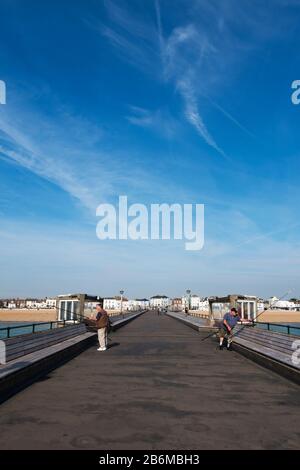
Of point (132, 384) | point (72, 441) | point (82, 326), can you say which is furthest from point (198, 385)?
point (82, 326)

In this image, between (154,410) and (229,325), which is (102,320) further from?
(154,410)

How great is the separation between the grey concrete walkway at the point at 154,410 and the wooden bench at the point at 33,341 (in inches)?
42.2

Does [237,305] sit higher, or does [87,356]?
[237,305]

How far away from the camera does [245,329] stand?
60.1 ft

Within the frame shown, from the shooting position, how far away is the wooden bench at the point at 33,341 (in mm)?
10225

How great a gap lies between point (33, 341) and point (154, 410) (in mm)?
6175

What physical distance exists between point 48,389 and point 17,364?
1244 mm

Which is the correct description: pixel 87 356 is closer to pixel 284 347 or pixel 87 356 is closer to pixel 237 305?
pixel 284 347

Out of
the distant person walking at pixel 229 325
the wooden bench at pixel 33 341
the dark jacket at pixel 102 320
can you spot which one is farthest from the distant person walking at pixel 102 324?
the distant person walking at pixel 229 325

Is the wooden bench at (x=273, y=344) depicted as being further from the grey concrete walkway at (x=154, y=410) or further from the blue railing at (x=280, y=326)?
the grey concrete walkway at (x=154, y=410)

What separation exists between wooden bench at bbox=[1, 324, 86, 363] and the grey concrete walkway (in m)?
1.07

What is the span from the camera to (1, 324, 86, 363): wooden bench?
33.5ft
